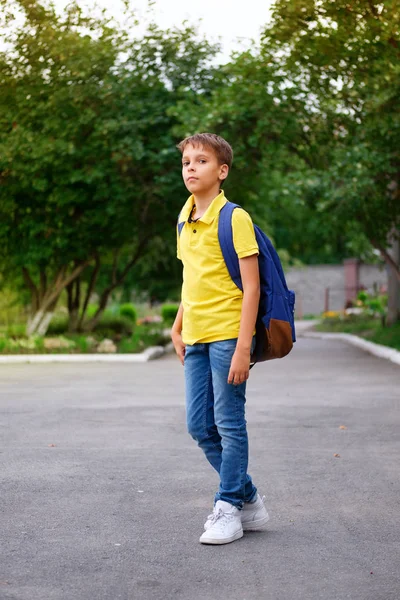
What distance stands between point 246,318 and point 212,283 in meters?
0.29

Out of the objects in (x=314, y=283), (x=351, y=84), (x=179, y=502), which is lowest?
(x=314, y=283)

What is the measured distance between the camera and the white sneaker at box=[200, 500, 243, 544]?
488 cm

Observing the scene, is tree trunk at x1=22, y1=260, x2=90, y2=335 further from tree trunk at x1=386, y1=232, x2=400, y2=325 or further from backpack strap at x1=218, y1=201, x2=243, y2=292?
backpack strap at x1=218, y1=201, x2=243, y2=292

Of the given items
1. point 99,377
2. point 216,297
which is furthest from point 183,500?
point 99,377

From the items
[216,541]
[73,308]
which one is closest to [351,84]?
[73,308]

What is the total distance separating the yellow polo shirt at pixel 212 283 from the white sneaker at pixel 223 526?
847 mm

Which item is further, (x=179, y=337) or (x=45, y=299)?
(x=45, y=299)

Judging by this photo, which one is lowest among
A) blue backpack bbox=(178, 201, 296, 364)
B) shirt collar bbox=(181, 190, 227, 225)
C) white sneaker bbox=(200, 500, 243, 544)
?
white sneaker bbox=(200, 500, 243, 544)

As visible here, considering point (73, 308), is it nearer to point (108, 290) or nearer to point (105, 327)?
point (108, 290)

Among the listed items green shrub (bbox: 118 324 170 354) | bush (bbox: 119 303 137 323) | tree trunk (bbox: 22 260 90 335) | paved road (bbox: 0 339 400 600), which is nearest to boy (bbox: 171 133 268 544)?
paved road (bbox: 0 339 400 600)

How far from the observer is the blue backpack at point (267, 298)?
4.86 m

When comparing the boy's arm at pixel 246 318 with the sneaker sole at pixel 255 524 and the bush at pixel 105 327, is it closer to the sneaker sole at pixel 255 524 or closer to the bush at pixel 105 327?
the sneaker sole at pixel 255 524

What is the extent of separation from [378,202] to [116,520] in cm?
1572

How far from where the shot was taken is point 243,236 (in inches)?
191
